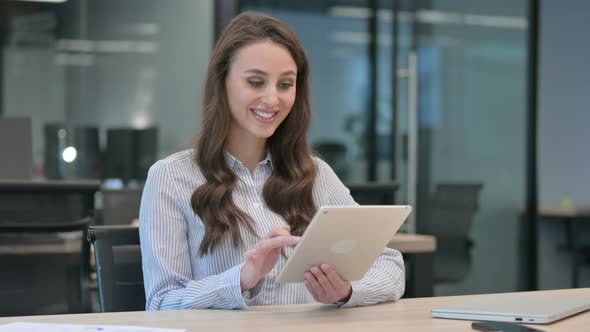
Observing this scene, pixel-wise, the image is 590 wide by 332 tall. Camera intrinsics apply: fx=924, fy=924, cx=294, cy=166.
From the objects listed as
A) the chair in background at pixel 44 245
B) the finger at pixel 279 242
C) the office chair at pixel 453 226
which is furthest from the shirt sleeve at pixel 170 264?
the office chair at pixel 453 226

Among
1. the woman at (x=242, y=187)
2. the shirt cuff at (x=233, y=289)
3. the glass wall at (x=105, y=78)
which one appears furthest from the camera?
the glass wall at (x=105, y=78)

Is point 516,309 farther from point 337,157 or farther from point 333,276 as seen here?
point 337,157

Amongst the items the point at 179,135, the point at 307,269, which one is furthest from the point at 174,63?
the point at 307,269

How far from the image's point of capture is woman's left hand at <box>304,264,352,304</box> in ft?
5.95

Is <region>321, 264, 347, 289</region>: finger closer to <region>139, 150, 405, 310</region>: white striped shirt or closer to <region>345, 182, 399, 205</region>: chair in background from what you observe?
<region>139, 150, 405, 310</region>: white striped shirt

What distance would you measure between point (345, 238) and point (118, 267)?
62 centimetres

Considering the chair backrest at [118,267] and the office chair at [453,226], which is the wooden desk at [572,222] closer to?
the office chair at [453,226]

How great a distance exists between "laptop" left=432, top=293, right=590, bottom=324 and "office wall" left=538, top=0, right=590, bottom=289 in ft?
14.1

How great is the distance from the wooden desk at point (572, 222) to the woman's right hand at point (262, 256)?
4448 mm

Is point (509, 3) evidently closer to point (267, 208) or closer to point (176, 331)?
point (267, 208)

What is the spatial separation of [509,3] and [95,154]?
9.49ft

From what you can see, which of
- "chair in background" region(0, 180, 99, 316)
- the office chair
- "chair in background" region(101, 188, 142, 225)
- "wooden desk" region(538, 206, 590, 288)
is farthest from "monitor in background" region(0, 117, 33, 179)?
"wooden desk" region(538, 206, 590, 288)

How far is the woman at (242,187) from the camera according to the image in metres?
2.03

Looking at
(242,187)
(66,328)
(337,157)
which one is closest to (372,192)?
(242,187)
